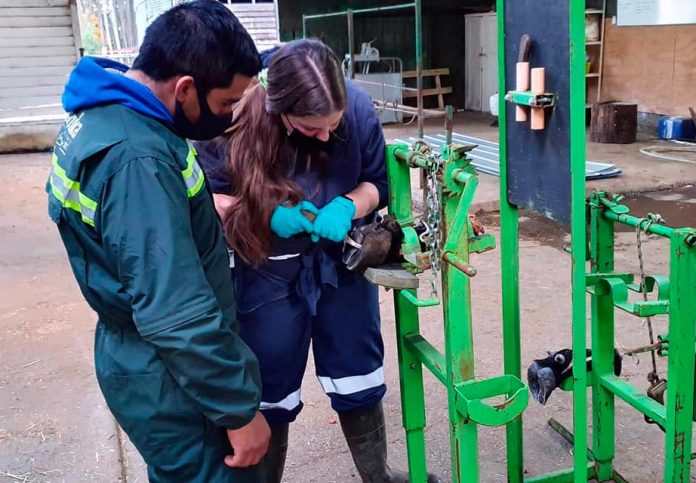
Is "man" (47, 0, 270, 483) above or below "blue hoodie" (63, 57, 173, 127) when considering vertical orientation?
below

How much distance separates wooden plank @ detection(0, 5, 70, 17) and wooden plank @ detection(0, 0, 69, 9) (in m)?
0.04

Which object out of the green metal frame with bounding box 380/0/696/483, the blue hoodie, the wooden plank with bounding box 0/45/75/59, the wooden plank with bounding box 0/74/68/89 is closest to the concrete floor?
the green metal frame with bounding box 380/0/696/483

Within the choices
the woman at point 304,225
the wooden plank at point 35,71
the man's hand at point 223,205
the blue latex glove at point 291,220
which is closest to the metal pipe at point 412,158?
the woman at point 304,225

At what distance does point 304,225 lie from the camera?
186 cm

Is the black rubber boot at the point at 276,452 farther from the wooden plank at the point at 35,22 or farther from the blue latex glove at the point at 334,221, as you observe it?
the wooden plank at the point at 35,22

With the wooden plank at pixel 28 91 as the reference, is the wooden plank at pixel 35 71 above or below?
above

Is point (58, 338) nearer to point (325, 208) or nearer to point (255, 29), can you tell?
point (325, 208)

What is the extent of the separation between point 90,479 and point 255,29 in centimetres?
1052

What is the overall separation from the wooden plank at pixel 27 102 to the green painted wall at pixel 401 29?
12.5 feet

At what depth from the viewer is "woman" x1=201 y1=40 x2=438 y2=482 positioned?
5.76ft

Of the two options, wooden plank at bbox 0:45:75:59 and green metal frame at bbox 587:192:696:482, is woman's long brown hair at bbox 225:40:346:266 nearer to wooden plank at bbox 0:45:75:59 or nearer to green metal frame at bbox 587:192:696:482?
green metal frame at bbox 587:192:696:482

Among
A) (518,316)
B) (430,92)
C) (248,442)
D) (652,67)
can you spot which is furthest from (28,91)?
(248,442)

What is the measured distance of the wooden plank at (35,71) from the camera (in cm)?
1067

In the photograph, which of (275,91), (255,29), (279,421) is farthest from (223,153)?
(255,29)
